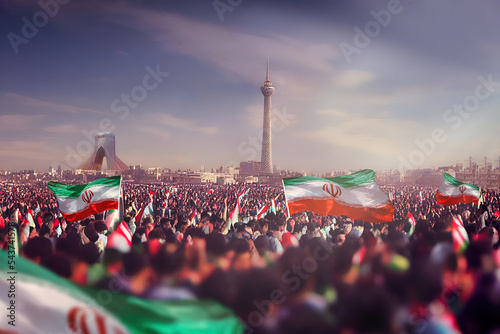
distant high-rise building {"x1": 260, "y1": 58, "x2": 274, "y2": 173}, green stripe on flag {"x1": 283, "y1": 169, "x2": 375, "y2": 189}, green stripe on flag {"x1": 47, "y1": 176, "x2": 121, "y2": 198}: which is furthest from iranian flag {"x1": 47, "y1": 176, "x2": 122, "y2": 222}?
distant high-rise building {"x1": 260, "y1": 58, "x2": 274, "y2": 173}

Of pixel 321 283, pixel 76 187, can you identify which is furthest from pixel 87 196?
pixel 321 283

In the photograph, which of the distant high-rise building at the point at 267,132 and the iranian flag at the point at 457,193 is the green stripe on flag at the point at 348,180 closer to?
the iranian flag at the point at 457,193

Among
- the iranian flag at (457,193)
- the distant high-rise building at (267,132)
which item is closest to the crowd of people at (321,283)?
the iranian flag at (457,193)

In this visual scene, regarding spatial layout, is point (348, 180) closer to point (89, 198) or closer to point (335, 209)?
point (335, 209)

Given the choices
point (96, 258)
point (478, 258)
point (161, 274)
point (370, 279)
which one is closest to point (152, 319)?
point (161, 274)

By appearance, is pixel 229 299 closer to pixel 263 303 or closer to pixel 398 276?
pixel 263 303
